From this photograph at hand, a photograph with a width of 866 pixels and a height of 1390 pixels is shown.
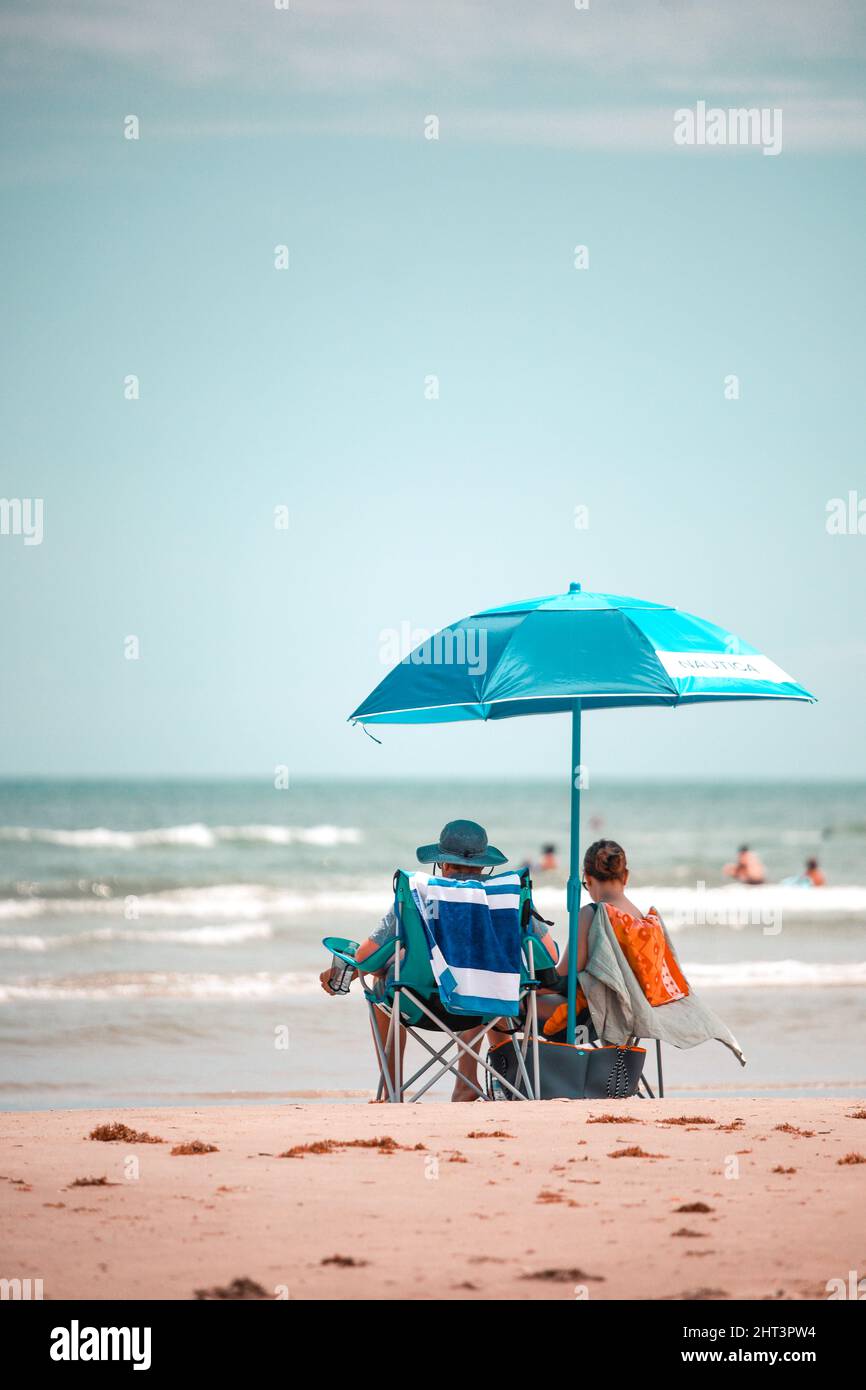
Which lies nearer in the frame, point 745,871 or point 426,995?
point 426,995

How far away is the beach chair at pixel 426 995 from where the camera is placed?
5844 mm

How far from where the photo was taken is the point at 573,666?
5.77 meters

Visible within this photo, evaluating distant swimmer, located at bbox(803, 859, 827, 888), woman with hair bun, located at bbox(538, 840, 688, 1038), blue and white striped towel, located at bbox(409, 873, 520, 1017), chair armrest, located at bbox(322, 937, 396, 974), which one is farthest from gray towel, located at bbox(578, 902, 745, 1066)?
distant swimmer, located at bbox(803, 859, 827, 888)

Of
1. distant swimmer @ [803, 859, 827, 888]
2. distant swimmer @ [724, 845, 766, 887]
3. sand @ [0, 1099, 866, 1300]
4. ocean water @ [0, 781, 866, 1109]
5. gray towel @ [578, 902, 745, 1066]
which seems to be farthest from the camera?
distant swimmer @ [724, 845, 766, 887]

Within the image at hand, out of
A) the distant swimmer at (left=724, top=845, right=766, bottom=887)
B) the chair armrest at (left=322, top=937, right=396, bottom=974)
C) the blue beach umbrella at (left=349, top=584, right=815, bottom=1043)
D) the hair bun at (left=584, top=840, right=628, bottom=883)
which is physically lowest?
the distant swimmer at (left=724, top=845, right=766, bottom=887)

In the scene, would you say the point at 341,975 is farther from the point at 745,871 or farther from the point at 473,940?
the point at 745,871

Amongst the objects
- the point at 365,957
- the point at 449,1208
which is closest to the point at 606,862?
the point at 365,957

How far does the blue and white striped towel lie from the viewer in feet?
19.0

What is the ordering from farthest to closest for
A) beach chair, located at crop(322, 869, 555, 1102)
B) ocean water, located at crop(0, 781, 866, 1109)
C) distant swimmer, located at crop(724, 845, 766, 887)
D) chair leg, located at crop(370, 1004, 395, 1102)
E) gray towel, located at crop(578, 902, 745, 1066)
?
distant swimmer, located at crop(724, 845, 766, 887)
ocean water, located at crop(0, 781, 866, 1109)
chair leg, located at crop(370, 1004, 395, 1102)
gray towel, located at crop(578, 902, 745, 1066)
beach chair, located at crop(322, 869, 555, 1102)

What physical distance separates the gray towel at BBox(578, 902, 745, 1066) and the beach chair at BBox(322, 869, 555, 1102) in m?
0.22

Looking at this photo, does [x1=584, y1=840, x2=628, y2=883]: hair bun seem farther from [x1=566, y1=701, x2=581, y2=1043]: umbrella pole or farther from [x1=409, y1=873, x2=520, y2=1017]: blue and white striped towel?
[x1=409, y1=873, x2=520, y2=1017]: blue and white striped towel

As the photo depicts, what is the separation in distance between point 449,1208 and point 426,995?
6.36ft

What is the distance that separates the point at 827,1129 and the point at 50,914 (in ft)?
51.8
